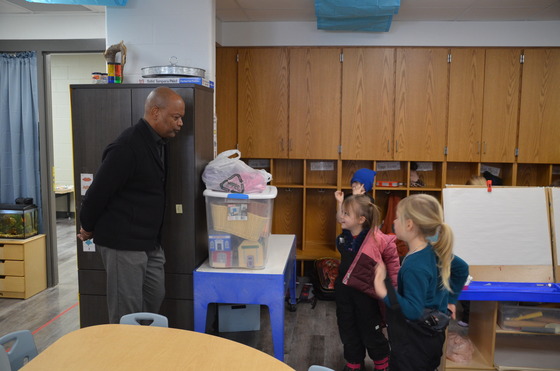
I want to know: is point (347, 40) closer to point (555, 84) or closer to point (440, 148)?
point (440, 148)

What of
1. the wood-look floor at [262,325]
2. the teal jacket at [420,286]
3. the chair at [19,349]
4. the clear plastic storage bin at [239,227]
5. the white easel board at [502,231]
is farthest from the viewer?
the wood-look floor at [262,325]

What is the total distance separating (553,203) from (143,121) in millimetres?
2388

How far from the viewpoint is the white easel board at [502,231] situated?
9.02 ft

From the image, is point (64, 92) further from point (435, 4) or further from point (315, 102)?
point (435, 4)

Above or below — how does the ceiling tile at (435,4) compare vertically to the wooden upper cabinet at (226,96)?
above

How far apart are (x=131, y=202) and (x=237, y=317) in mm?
1396

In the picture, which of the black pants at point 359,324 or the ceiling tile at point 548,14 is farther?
the ceiling tile at point 548,14

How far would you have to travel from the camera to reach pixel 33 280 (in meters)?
4.34

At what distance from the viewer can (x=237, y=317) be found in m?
3.53

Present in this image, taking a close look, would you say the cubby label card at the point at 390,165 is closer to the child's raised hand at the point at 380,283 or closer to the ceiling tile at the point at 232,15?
the ceiling tile at the point at 232,15

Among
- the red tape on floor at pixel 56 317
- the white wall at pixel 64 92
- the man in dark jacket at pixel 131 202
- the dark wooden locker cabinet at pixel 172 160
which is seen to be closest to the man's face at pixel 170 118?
the man in dark jacket at pixel 131 202

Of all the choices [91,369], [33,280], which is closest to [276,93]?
[33,280]

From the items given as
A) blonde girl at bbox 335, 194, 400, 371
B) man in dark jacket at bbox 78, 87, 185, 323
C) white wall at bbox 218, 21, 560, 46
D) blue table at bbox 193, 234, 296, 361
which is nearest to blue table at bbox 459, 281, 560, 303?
blonde girl at bbox 335, 194, 400, 371

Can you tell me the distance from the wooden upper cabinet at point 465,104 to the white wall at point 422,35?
0.61 feet
